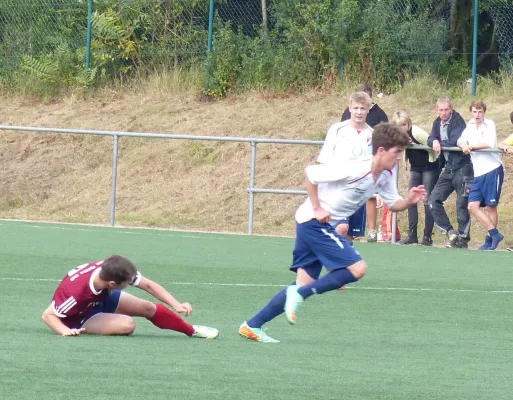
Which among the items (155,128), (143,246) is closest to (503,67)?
(155,128)

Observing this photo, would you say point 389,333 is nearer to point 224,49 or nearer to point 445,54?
point 445,54

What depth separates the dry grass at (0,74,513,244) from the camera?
20.0m

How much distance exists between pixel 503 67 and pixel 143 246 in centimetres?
988

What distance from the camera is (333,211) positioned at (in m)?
7.92

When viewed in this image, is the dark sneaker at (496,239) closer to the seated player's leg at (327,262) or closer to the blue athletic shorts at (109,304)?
the seated player's leg at (327,262)

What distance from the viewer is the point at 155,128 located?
23.7 meters

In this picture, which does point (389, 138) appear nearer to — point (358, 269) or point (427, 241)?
point (358, 269)

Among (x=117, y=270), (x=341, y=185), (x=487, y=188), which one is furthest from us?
(x=487, y=188)

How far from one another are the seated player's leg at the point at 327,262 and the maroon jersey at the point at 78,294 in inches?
40.3

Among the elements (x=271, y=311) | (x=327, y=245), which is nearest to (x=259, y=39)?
(x=327, y=245)

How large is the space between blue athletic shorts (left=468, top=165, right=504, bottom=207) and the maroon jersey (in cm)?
899

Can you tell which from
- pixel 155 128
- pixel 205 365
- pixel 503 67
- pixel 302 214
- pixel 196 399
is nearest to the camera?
pixel 196 399

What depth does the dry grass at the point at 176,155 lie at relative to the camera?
65.8 feet

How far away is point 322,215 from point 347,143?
3.81m
